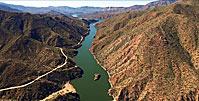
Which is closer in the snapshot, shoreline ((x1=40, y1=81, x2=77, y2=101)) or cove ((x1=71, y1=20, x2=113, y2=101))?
shoreline ((x1=40, y1=81, x2=77, y2=101))

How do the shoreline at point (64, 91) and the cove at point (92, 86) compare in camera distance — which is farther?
the cove at point (92, 86)

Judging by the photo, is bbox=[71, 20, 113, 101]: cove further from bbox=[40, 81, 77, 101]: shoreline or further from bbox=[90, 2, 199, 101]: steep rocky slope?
bbox=[90, 2, 199, 101]: steep rocky slope

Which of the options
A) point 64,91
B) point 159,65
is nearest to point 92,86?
point 64,91

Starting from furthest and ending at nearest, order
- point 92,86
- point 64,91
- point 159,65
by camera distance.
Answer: point 92,86, point 159,65, point 64,91

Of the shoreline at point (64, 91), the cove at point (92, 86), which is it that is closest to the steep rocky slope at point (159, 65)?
the cove at point (92, 86)

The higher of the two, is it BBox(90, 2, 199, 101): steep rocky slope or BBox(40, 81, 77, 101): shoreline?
BBox(90, 2, 199, 101): steep rocky slope

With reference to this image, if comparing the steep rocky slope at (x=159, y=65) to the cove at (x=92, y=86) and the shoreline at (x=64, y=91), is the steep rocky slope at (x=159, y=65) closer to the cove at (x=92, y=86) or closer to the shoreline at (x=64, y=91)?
the cove at (x=92, y=86)

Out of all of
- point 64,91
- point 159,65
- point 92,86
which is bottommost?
point 64,91

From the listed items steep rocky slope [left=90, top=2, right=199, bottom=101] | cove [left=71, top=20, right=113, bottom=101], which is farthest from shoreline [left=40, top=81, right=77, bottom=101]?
steep rocky slope [left=90, top=2, right=199, bottom=101]

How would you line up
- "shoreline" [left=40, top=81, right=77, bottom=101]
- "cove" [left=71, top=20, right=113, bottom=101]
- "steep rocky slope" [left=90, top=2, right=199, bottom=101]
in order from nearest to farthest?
1. "steep rocky slope" [left=90, top=2, right=199, bottom=101]
2. "shoreline" [left=40, top=81, right=77, bottom=101]
3. "cove" [left=71, top=20, right=113, bottom=101]

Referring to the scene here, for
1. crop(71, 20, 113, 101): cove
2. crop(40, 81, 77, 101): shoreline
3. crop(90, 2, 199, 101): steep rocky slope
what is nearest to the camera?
crop(90, 2, 199, 101): steep rocky slope

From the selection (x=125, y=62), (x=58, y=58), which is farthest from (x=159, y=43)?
(x=58, y=58)

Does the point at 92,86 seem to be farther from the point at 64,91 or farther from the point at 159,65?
the point at 159,65

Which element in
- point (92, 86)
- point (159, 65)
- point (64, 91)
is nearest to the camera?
point (64, 91)
